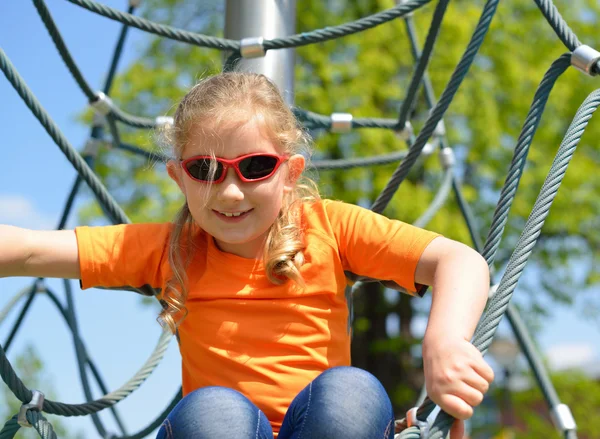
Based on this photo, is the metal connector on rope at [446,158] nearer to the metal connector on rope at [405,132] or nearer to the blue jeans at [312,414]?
the metal connector on rope at [405,132]

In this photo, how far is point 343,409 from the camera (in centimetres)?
92

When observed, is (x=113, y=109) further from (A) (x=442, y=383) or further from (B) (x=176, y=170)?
(A) (x=442, y=383)

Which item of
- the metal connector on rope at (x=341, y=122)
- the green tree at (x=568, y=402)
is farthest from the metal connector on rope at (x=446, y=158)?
the green tree at (x=568, y=402)

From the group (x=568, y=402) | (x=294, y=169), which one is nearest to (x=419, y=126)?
(x=568, y=402)

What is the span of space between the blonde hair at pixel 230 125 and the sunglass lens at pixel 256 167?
0.05 meters

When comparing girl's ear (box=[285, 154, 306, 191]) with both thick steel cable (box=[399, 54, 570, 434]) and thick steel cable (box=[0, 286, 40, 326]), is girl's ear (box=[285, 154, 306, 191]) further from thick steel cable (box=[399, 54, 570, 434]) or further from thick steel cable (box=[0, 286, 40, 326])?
thick steel cable (box=[0, 286, 40, 326])

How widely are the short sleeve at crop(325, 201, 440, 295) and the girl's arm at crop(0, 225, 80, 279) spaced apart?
41 cm

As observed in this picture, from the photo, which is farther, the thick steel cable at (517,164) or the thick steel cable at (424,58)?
the thick steel cable at (424,58)

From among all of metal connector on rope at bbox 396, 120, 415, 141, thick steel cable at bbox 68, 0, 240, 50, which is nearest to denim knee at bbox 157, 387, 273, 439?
thick steel cable at bbox 68, 0, 240, 50

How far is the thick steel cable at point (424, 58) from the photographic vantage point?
1.73m

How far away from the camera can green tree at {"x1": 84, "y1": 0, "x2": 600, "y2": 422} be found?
617 cm

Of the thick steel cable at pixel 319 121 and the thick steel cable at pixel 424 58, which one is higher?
the thick steel cable at pixel 424 58

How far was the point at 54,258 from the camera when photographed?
1.18 meters

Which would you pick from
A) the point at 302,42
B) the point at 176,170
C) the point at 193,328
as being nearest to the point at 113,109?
the point at 302,42
